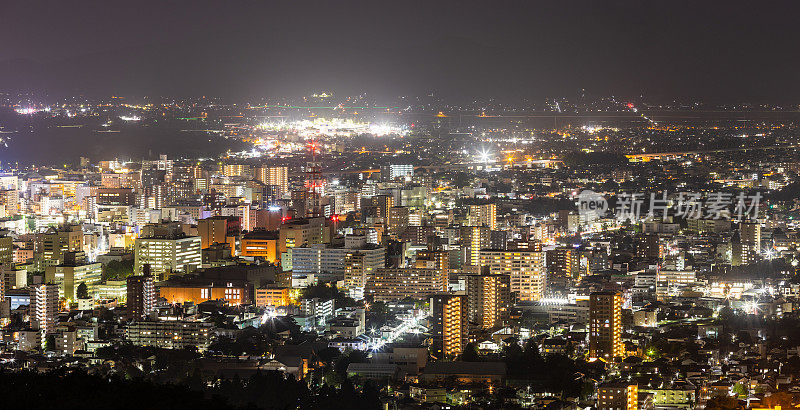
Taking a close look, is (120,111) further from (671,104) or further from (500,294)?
(500,294)

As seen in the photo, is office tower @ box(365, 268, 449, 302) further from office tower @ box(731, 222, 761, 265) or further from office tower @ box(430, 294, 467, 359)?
office tower @ box(731, 222, 761, 265)

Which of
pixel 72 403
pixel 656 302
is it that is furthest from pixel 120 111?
pixel 72 403

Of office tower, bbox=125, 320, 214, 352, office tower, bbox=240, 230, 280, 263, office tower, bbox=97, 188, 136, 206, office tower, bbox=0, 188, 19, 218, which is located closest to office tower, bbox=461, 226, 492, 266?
office tower, bbox=240, 230, 280, 263

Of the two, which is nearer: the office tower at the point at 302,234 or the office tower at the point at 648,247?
the office tower at the point at 302,234

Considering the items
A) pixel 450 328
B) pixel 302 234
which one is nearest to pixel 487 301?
pixel 450 328

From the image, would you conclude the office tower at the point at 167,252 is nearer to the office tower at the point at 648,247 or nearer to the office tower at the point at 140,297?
the office tower at the point at 140,297

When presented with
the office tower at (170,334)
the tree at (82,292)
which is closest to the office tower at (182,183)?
the tree at (82,292)
